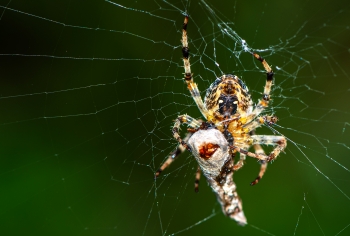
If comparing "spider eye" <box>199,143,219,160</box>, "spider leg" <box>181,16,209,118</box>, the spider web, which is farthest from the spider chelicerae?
the spider web

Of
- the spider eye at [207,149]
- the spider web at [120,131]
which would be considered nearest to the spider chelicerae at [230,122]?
the spider eye at [207,149]

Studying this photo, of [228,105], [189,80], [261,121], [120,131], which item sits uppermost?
[189,80]

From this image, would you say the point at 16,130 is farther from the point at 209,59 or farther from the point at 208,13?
the point at 208,13

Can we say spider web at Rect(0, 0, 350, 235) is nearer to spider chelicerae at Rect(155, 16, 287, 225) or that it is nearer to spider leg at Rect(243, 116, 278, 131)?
spider chelicerae at Rect(155, 16, 287, 225)

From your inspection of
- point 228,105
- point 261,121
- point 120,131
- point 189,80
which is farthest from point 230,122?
point 120,131

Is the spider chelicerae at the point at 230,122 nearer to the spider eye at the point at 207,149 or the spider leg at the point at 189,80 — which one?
the spider leg at the point at 189,80

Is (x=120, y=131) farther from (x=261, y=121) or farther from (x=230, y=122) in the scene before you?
(x=261, y=121)
